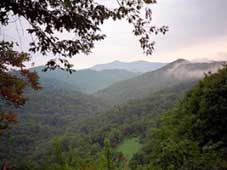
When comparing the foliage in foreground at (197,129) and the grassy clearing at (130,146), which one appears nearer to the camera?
the foliage in foreground at (197,129)

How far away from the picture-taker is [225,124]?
71.9 ft

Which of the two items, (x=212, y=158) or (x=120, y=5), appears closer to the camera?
(x=120, y=5)

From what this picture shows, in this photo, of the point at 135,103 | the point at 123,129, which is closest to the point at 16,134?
the point at 123,129

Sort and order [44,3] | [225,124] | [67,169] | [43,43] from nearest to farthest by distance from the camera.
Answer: [44,3] → [43,43] → [67,169] → [225,124]

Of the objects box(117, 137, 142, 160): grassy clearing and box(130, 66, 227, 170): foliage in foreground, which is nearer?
box(130, 66, 227, 170): foliage in foreground

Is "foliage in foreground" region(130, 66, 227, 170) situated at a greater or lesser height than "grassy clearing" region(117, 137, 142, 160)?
greater

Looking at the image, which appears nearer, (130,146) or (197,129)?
(197,129)

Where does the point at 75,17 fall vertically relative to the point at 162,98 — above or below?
above

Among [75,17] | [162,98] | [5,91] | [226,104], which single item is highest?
[75,17]

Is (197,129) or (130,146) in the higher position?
(197,129)

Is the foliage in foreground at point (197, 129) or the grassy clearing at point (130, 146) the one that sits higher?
the foliage in foreground at point (197, 129)

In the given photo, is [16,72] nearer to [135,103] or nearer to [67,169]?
[67,169]

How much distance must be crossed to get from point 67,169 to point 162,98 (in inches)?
5478

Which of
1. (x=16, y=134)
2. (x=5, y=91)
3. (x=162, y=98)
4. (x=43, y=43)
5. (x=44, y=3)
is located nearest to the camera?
(x=44, y=3)
